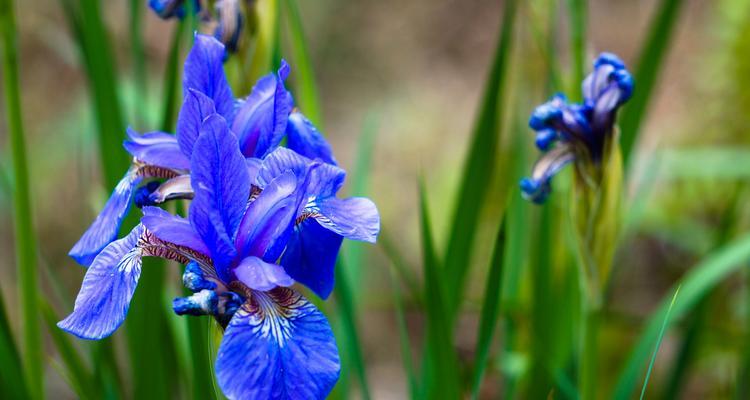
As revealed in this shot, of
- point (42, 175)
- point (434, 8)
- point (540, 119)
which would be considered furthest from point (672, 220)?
point (42, 175)

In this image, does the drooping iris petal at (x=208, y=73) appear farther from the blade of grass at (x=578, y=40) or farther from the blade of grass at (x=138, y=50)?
the blade of grass at (x=578, y=40)

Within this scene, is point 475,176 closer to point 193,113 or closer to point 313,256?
point 313,256

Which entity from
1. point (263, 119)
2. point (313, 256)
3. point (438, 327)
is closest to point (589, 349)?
point (438, 327)

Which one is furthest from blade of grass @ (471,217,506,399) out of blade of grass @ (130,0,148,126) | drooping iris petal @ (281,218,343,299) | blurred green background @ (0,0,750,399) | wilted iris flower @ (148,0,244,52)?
blade of grass @ (130,0,148,126)

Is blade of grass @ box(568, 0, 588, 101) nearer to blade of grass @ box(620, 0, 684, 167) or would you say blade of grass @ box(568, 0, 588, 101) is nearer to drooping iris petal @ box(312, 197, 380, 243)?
blade of grass @ box(620, 0, 684, 167)

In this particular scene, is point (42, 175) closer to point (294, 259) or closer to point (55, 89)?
point (55, 89)

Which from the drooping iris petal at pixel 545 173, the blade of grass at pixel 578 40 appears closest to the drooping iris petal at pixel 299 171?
the drooping iris petal at pixel 545 173
